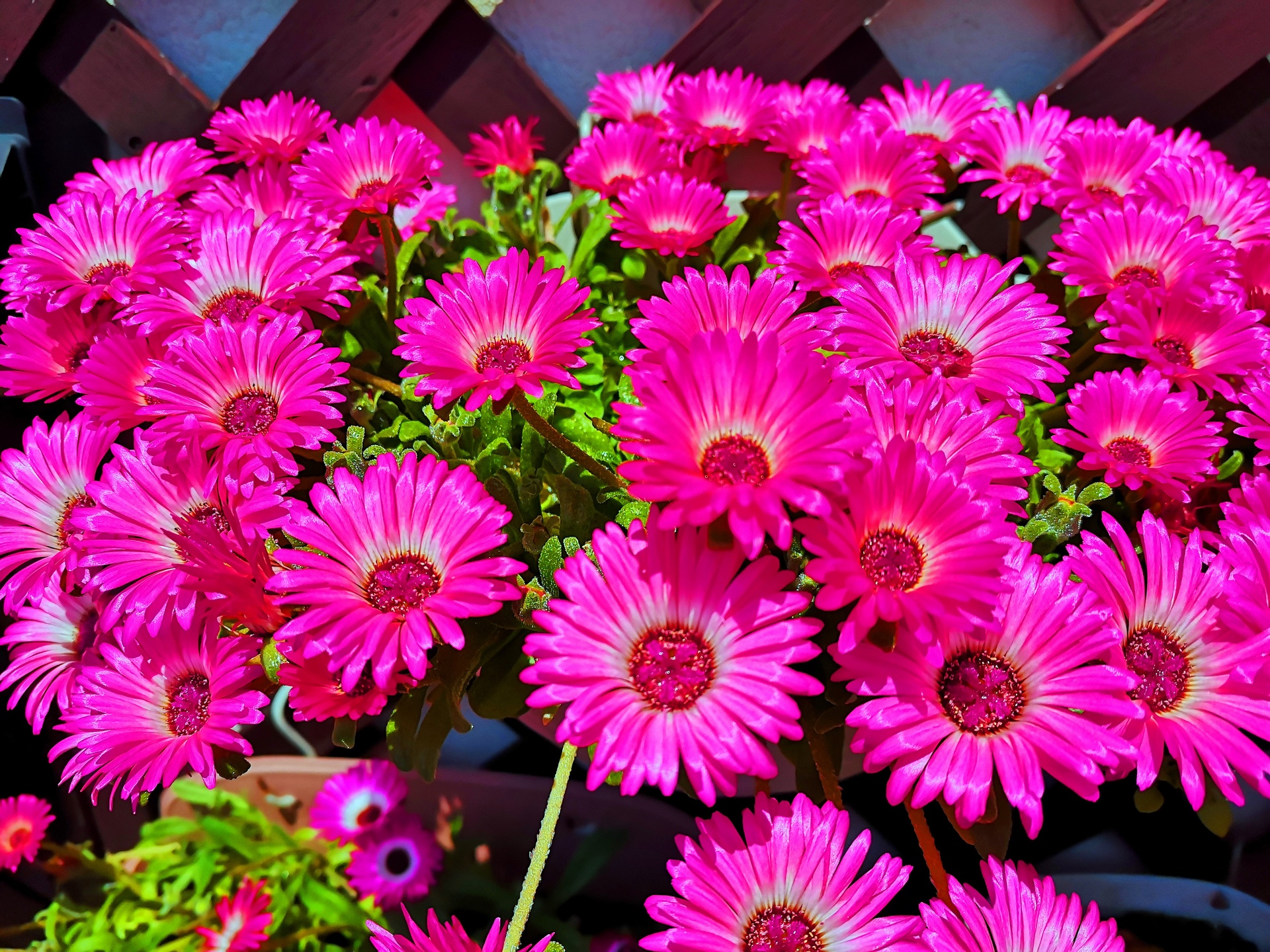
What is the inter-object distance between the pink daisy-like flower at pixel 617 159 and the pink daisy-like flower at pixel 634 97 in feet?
0.24

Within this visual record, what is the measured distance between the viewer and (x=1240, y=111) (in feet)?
2.58

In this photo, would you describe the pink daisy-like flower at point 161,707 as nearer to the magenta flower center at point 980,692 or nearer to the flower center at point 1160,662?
the magenta flower center at point 980,692

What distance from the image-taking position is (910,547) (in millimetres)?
360

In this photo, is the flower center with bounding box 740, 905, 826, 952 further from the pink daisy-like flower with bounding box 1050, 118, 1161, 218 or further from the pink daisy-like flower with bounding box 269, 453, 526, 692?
the pink daisy-like flower with bounding box 1050, 118, 1161, 218

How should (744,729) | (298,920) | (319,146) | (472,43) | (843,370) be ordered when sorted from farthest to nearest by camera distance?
1. (472,43)
2. (298,920)
3. (319,146)
4. (843,370)
5. (744,729)

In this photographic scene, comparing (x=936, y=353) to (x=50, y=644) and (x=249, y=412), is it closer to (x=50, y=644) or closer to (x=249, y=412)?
(x=249, y=412)

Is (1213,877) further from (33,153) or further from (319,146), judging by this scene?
(33,153)

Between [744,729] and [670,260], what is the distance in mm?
424

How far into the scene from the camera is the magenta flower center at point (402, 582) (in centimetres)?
40

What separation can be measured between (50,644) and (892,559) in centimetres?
56

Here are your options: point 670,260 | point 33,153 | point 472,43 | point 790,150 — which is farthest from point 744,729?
point 33,153

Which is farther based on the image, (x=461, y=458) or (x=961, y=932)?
(x=461, y=458)

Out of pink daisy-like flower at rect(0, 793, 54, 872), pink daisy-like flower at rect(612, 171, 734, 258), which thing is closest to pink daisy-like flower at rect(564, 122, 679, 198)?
pink daisy-like flower at rect(612, 171, 734, 258)

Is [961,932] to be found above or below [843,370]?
below
